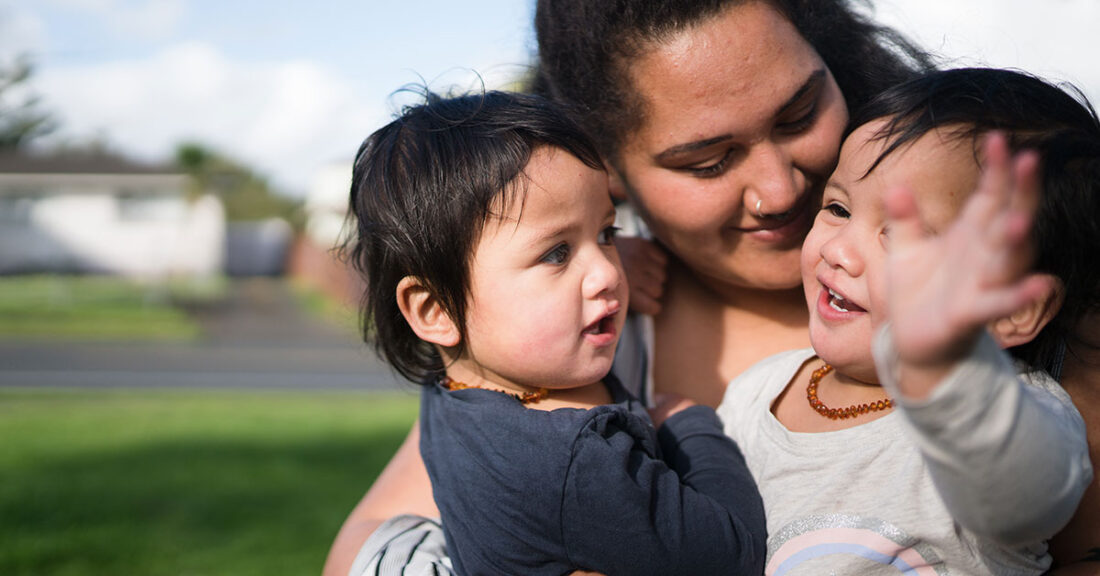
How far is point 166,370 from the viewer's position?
575 inches

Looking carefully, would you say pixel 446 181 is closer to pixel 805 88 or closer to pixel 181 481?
pixel 805 88

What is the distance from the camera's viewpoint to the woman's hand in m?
2.32

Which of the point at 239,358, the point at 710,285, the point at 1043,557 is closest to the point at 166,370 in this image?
the point at 239,358

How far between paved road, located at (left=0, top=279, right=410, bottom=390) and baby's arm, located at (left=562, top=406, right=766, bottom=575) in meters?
Answer: 8.84

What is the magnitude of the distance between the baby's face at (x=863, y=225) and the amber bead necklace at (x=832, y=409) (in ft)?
0.15

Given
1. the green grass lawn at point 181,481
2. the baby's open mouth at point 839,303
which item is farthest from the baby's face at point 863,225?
the green grass lawn at point 181,481

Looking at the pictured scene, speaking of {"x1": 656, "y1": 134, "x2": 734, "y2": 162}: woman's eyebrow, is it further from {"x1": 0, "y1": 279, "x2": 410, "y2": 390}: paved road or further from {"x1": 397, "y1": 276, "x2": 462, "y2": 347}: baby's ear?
{"x1": 0, "y1": 279, "x2": 410, "y2": 390}: paved road

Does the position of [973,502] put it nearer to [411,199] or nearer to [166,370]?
[411,199]

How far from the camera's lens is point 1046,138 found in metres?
1.49

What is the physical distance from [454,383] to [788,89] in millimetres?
855

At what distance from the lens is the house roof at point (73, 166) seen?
34781 millimetres

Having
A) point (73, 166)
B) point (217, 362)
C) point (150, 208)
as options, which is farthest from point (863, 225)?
point (73, 166)

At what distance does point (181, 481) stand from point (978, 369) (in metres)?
6.93

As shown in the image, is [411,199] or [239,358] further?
[239,358]
